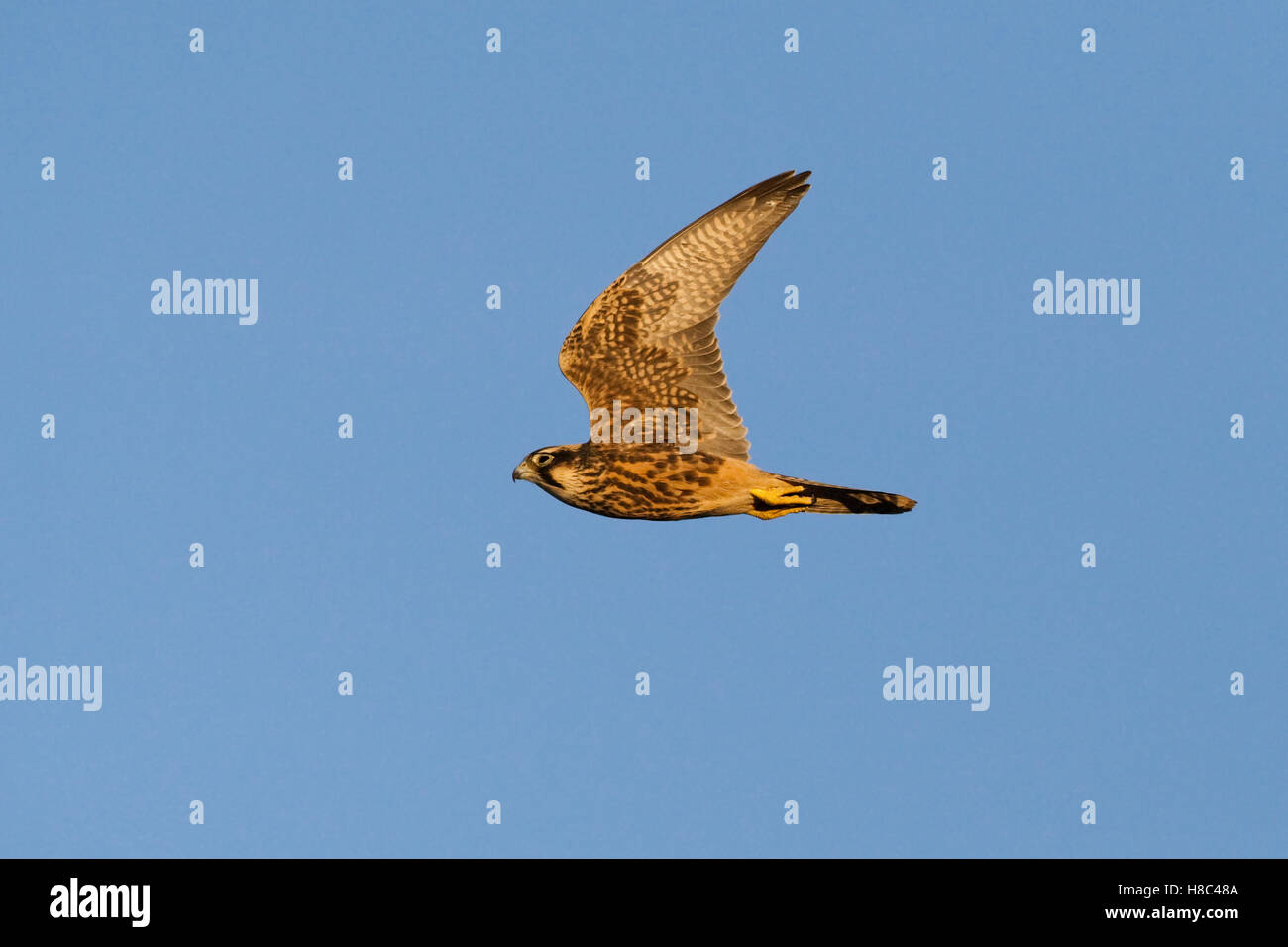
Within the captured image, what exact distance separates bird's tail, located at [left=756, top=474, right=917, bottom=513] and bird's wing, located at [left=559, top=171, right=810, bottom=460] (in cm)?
61

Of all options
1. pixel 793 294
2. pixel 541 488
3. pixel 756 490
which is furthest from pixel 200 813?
pixel 793 294

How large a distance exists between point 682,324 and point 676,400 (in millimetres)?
650

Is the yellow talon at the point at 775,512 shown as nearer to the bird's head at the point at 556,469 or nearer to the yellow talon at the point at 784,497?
the yellow talon at the point at 784,497

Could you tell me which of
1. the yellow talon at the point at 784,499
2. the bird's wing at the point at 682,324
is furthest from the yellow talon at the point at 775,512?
the bird's wing at the point at 682,324

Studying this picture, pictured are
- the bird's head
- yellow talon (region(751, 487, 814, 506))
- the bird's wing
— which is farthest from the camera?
the bird's head

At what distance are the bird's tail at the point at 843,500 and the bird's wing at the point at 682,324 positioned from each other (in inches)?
24.0

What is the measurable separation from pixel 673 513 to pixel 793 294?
2288 mm

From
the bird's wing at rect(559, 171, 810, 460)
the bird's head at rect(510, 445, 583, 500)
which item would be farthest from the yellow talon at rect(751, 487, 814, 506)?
the bird's head at rect(510, 445, 583, 500)

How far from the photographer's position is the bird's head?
15.6 m

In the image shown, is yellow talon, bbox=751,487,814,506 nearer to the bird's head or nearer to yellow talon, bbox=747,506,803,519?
yellow talon, bbox=747,506,803,519

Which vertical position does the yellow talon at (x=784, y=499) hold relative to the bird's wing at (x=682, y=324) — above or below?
below

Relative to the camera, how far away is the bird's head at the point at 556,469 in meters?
15.6

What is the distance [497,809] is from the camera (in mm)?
16750
